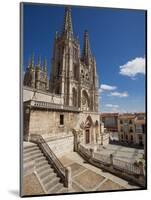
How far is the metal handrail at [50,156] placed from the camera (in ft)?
15.0

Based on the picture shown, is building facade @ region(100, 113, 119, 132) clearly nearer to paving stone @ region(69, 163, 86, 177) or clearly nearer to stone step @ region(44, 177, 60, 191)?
paving stone @ region(69, 163, 86, 177)

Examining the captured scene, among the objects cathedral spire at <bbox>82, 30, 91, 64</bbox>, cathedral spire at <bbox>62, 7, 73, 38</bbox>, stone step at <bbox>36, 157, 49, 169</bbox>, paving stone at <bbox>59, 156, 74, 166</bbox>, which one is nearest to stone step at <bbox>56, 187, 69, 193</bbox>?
paving stone at <bbox>59, 156, 74, 166</bbox>

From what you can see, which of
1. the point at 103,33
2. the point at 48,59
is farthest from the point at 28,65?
the point at 103,33

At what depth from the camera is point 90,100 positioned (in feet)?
16.0

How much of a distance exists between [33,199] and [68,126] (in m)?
1.38

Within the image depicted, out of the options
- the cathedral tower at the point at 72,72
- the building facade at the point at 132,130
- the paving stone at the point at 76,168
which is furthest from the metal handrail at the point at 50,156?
the building facade at the point at 132,130

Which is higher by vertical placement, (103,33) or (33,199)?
(103,33)

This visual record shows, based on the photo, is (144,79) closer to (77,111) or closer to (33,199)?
(77,111)

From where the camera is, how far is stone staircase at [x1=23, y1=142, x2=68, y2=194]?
4.41 m

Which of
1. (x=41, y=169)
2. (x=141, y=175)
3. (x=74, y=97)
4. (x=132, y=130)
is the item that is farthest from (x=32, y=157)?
Result: (x=141, y=175)

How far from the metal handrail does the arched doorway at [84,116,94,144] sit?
680 mm

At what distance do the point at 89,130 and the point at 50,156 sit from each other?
89cm

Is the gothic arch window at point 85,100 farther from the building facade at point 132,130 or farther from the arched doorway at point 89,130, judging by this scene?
the building facade at point 132,130

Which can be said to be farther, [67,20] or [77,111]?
[77,111]
